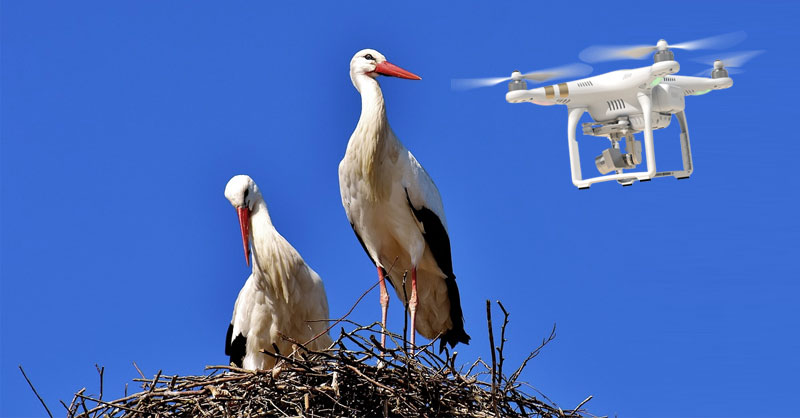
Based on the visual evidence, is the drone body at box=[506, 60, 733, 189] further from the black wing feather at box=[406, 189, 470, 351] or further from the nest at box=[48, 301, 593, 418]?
the nest at box=[48, 301, 593, 418]

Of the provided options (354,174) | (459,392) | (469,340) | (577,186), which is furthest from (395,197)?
(577,186)

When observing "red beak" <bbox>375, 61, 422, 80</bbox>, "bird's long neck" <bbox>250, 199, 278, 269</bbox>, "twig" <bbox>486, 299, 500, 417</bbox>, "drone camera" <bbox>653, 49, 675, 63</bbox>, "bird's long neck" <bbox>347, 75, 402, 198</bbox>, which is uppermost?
"drone camera" <bbox>653, 49, 675, 63</bbox>

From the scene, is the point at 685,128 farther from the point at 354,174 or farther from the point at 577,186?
the point at 354,174

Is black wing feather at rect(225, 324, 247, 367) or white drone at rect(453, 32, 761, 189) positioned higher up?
white drone at rect(453, 32, 761, 189)

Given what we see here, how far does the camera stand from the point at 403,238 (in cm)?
500

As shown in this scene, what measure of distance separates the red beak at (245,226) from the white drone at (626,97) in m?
2.68

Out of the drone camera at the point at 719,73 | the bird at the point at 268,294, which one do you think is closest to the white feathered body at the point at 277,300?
the bird at the point at 268,294

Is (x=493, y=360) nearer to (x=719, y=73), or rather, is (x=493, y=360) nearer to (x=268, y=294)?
(x=268, y=294)

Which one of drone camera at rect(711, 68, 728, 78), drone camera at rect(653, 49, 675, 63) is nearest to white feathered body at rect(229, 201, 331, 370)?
drone camera at rect(653, 49, 675, 63)

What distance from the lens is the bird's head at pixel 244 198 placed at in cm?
496

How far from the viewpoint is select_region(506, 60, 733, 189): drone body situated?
23.8 ft

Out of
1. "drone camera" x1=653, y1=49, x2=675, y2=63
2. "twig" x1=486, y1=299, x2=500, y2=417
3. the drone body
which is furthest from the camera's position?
the drone body

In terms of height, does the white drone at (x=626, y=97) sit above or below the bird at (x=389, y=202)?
above

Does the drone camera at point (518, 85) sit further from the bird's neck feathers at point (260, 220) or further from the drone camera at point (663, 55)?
the bird's neck feathers at point (260, 220)
